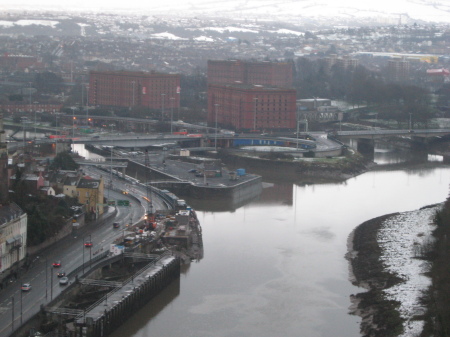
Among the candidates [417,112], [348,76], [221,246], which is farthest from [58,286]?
[348,76]

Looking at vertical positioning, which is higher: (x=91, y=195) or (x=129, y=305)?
(x=91, y=195)

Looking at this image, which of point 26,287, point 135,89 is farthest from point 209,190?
point 135,89

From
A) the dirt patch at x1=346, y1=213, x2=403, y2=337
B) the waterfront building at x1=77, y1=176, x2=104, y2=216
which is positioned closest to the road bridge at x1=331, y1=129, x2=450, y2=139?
the dirt patch at x1=346, y1=213, x2=403, y2=337

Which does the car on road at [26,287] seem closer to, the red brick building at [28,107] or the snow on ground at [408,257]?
the snow on ground at [408,257]

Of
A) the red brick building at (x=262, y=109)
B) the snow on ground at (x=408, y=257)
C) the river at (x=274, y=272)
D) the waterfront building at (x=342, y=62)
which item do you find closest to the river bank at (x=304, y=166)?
the river at (x=274, y=272)

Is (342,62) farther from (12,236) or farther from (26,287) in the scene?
(26,287)

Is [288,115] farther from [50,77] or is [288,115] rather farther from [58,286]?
[58,286]
